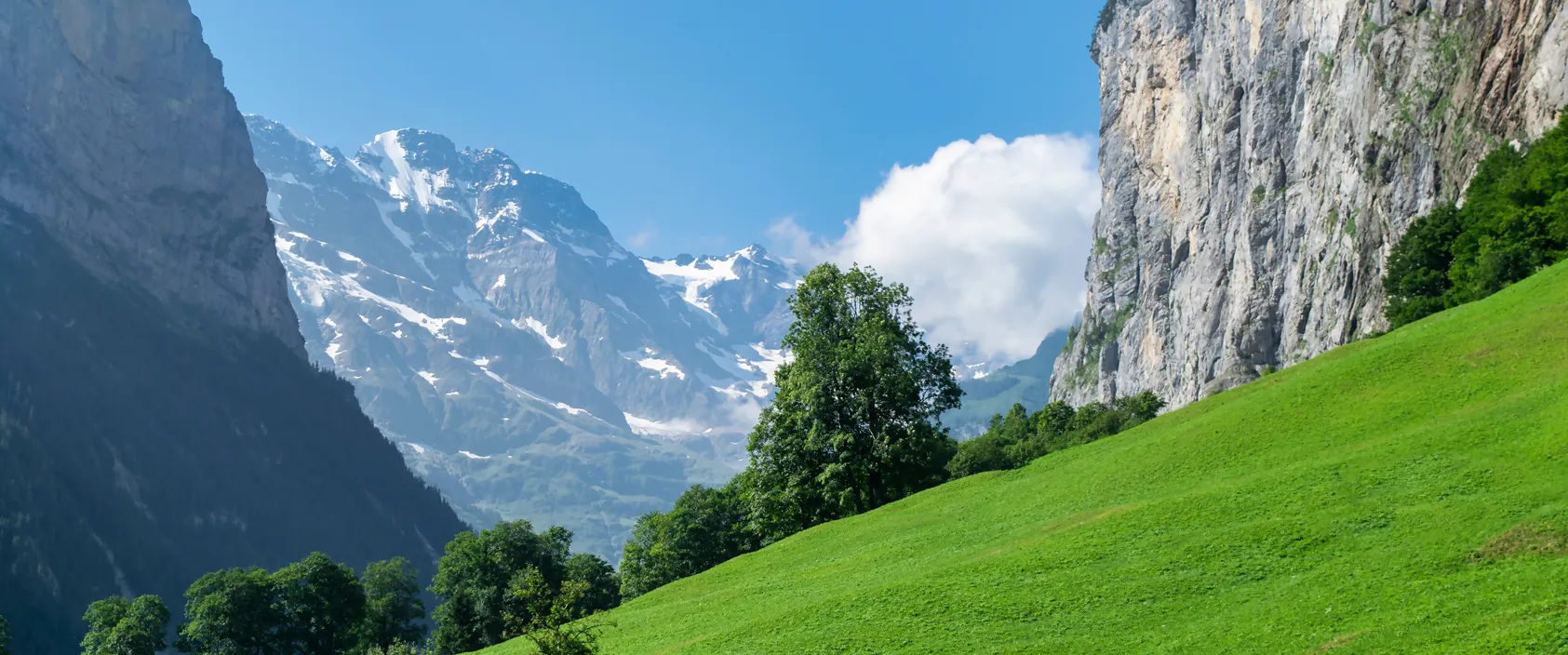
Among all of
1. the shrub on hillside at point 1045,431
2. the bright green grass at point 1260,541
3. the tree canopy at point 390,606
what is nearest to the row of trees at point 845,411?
the bright green grass at point 1260,541

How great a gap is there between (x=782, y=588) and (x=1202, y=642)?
2103 centimetres

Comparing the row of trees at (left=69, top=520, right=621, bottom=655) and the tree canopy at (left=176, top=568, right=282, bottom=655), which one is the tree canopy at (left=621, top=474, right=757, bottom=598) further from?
the tree canopy at (left=176, top=568, right=282, bottom=655)

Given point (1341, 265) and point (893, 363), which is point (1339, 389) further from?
point (1341, 265)

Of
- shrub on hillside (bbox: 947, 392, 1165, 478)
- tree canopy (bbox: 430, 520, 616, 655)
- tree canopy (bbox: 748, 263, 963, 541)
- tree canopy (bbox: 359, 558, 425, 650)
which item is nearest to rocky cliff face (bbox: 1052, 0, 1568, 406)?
shrub on hillside (bbox: 947, 392, 1165, 478)

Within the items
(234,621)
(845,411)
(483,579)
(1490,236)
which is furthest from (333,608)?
(1490,236)

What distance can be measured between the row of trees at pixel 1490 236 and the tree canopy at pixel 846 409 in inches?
1439

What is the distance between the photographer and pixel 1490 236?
8056 centimetres

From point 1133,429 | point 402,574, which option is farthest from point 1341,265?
point 402,574

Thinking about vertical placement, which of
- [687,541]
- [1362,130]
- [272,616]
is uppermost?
[1362,130]

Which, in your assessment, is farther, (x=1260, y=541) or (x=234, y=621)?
(x=234, y=621)

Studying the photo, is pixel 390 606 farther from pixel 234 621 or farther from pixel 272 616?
pixel 234 621

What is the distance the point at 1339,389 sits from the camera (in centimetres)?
5081

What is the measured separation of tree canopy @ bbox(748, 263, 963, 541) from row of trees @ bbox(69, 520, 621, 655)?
29449 millimetres

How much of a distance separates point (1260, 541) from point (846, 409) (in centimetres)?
3805
